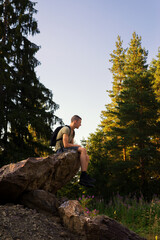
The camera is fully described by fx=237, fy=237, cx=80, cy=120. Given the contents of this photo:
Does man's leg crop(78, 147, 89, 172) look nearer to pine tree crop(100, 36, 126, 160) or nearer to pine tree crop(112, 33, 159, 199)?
pine tree crop(112, 33, 159, 199)

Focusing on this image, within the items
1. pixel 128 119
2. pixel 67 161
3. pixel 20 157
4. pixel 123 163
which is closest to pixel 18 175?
pixel 67 161

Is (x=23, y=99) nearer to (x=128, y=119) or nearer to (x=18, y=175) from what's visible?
(x=128, y=119)

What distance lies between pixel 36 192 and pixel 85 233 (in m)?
1.55

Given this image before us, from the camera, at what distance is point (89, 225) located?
4031 mm

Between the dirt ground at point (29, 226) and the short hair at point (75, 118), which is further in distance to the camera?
the short hair at point (75, 118)

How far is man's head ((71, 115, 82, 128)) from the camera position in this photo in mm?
6238

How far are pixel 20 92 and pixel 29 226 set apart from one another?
485 inches

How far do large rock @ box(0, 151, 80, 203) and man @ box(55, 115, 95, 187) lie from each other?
0.65 ft

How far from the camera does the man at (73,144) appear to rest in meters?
5.84

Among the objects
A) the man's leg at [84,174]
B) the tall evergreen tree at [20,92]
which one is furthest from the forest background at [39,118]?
the man's leg at [84,174]

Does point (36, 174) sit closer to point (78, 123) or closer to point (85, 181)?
point (85, 181)

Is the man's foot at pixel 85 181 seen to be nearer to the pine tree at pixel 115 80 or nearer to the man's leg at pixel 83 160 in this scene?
the man's leg at pixel 83 160

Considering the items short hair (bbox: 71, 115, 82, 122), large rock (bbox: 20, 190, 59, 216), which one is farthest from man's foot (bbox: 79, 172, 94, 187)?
short hair (bbox: 71, 115, 82, 122)

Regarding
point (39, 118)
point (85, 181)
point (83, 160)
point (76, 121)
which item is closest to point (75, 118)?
point (76, 121)
